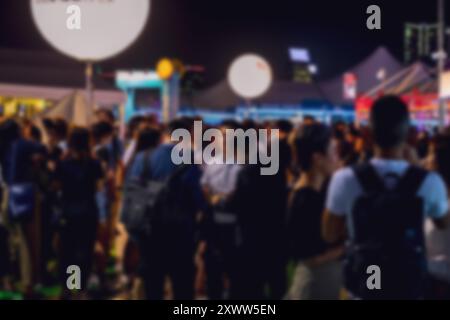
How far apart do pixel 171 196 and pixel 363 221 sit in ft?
7.44

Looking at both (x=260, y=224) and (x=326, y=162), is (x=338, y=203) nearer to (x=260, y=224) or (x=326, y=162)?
(x=326, y=162)

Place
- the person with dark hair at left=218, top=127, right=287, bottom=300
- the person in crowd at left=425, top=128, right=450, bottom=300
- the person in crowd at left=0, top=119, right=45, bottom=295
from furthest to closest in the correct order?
1. the person in crowd at left=0, top=119, right=45, bottom=295
2. the person with dark hair at left=218, top=127, right=287, bottom=300
3. the person in crowd at left=425, top=128, right=450, bottom=300

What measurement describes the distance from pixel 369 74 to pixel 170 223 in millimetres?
29409

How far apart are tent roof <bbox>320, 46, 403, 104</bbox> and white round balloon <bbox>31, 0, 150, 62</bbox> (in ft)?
91.0

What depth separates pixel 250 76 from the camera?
10.0 m

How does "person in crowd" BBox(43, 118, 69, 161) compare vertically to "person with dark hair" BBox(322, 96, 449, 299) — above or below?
above

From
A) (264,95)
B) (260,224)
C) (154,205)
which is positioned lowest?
(260,224)

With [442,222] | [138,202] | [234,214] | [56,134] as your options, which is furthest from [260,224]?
[56,134]

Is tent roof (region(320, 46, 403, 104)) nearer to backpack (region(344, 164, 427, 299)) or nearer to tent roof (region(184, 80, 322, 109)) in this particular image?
tent roof (region(184, 80, 322, 109))

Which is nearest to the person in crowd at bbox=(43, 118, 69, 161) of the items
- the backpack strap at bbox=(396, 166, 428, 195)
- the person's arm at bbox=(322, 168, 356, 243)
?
Result: the person's arm at bbox=(322, 168, 356, 243)

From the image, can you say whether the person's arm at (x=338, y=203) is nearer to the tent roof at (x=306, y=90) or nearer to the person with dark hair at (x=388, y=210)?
the person with dark hair at (x=388, y=210)

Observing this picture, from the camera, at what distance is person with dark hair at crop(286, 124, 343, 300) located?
3.65 meters

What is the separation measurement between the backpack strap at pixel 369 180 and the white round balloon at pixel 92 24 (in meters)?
2.03
